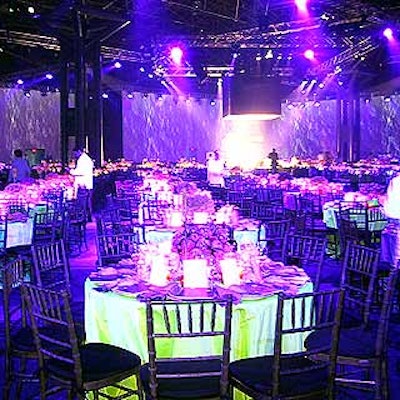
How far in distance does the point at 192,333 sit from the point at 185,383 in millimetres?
315

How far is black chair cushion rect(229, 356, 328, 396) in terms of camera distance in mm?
3072

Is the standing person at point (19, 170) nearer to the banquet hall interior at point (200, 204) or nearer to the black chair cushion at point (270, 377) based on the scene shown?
the banquet hall interior at point (200, 204)

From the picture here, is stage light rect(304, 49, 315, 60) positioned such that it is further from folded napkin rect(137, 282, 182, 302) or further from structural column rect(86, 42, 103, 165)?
folded napkin rect(137, 282, 182, 302)

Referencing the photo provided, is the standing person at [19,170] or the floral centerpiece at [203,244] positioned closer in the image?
the floral centerpiece at [203,244]

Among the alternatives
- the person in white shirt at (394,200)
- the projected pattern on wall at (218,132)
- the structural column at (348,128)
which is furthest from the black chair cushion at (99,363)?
the projected pattern on wall at (218,132)

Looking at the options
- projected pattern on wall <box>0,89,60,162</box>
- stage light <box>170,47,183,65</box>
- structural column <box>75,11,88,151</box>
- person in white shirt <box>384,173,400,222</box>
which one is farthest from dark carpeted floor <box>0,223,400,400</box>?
projected pattern on wall <box>0,89,60,162</box>

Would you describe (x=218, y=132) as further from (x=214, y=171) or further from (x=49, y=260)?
(x=49, y=260)

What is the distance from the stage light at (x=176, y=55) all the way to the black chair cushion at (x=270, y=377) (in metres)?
15.3

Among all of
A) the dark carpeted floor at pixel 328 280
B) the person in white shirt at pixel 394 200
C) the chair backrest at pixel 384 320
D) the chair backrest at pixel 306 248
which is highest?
the person in white shirt at pixel 394 200

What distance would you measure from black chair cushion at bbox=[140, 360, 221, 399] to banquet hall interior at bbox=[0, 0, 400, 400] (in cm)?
1

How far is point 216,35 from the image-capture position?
1645cm

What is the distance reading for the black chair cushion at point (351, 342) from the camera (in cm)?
355

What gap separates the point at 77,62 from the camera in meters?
16.5

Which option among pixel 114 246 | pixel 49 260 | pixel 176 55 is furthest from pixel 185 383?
pixel 176 55
